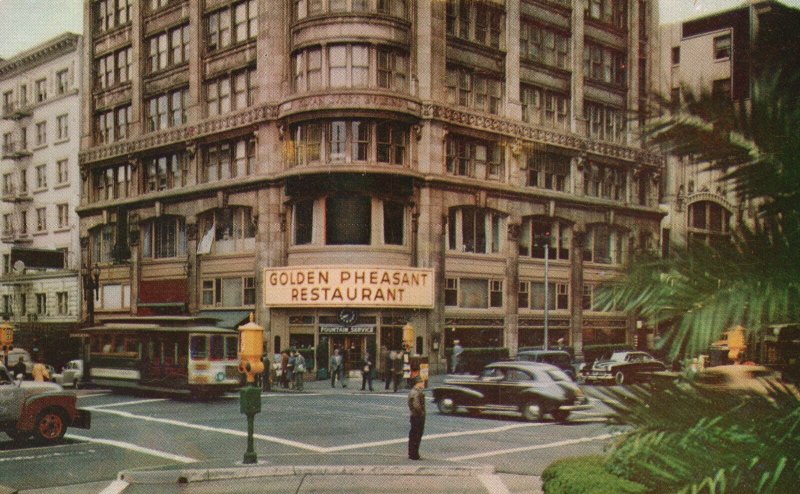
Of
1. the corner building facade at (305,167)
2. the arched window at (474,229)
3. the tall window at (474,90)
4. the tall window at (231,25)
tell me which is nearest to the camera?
the tall window at (474,90)

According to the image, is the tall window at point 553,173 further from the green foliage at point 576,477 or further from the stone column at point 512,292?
the green foliage at point 576,477

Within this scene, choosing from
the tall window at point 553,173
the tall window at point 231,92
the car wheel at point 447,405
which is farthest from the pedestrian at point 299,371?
the tall window at point 553,173

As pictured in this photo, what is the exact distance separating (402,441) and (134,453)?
5.54 metres

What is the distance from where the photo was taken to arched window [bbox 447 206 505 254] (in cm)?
2932

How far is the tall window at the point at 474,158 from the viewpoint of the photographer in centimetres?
3140

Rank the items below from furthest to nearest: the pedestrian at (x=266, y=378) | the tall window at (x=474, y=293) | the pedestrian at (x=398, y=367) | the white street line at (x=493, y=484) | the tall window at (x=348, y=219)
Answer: the tall window at (x=348, y=219) < the pedestrian at (x=266, y=378) < the pedestrian at (x=398, y=367) < the tall window at (x=474, y=293) < the white street line at (x=493, y=484)

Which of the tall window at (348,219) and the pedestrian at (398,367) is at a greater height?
the tall window at (348,219)

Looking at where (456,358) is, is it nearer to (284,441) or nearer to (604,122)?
(284,441)

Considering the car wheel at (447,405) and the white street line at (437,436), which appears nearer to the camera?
the white street line at (437,436)

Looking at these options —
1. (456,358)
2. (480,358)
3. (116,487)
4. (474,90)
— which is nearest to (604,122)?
(116,487)

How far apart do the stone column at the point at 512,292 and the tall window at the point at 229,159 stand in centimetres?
1486

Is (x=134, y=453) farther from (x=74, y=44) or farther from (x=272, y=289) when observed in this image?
(x=272, y=289)

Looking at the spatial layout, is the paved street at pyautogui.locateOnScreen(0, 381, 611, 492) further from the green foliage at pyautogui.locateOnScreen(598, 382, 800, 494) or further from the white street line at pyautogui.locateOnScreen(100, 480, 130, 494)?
the green foliage at pyautogui.locateOnScreen(598, 382, 800, 494)

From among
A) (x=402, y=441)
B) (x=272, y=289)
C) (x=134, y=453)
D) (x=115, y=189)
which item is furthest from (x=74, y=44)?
(x=115, y=189)
